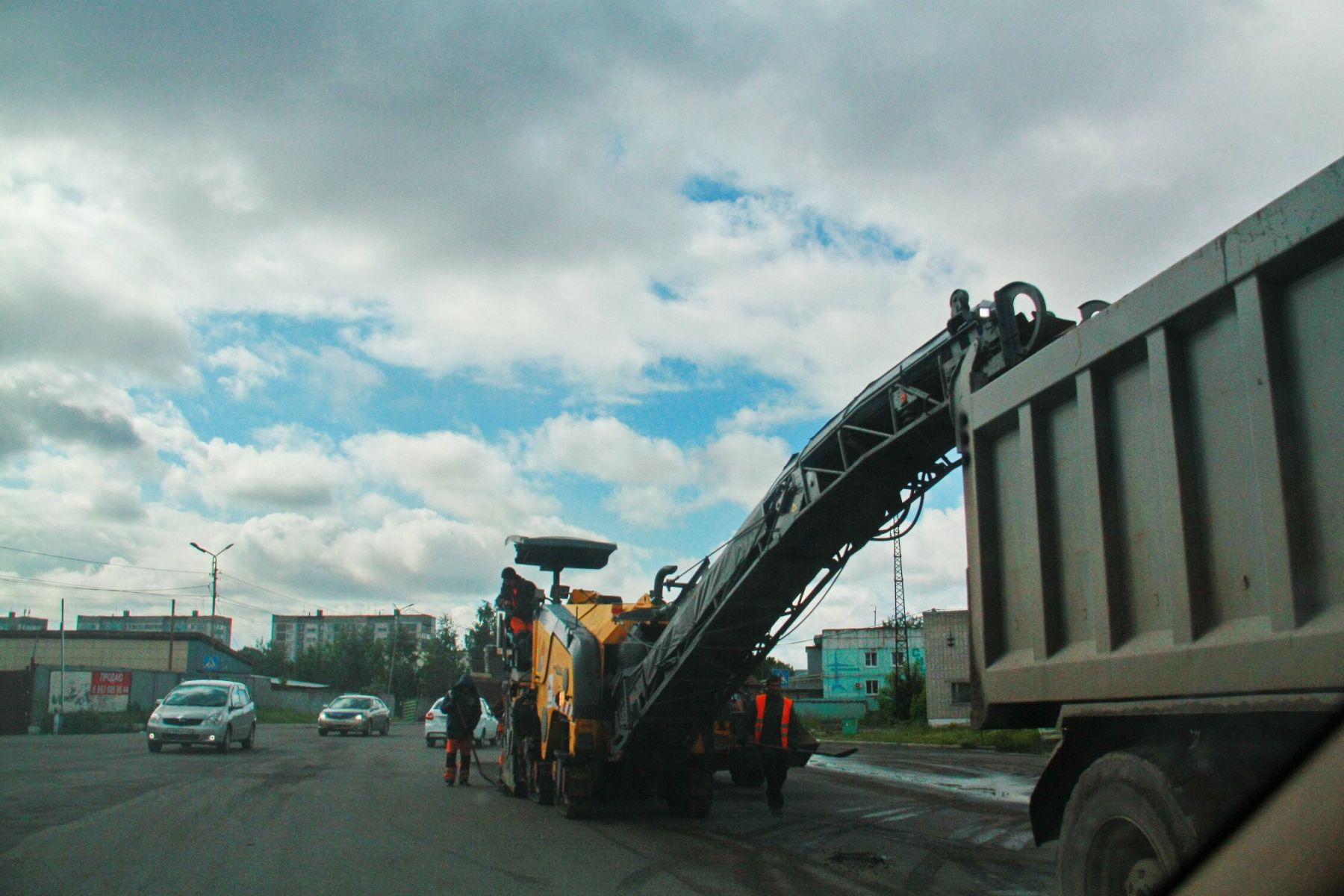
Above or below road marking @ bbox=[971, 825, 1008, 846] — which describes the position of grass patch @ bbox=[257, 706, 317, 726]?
below

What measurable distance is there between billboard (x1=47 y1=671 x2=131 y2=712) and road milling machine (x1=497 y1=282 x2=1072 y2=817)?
96.5 ft

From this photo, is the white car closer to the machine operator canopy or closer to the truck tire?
the machine operator canopy

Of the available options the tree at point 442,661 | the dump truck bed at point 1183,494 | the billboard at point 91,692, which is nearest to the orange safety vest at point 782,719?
the dump truck bed at point 1183,494

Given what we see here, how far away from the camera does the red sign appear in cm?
3928

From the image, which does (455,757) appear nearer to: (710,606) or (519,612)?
(519,612)

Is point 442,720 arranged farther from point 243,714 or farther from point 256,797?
point 256,797

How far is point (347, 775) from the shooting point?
16203 mm

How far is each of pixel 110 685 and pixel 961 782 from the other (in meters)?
36.4

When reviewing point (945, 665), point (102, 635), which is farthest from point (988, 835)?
point (102, 635)

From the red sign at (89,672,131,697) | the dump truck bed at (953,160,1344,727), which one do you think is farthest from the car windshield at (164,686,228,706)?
the red sign at (89,672,131,697)

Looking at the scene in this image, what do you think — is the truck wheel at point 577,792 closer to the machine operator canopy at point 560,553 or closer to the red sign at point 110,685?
the machine operator canopy at point 560,553

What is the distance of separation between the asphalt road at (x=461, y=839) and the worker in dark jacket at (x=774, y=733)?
1.25ft

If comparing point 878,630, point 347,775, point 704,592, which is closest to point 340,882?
point 704,592

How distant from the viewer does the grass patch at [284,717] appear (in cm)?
5171
